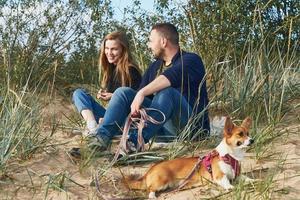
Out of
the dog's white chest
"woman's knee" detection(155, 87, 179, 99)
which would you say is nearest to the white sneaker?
"woman's knee" detection(155, 87, 179, 99)

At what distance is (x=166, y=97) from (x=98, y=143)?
2.04 feet

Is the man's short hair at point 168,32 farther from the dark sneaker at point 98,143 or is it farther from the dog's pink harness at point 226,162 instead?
the dog's pink harness at point 226,162

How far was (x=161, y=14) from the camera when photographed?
7.74 m

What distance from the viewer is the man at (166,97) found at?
→ 442 centimetres

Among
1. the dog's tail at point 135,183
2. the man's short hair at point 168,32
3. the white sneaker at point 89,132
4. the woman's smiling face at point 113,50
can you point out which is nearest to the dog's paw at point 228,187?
the dog's tail at point 135,183

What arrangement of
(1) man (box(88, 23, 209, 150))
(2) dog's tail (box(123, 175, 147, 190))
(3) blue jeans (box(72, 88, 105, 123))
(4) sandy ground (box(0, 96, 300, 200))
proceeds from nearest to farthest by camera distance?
(4) sandy ground (box(0, 96, 300, 200))
(2) dog's tail (box(123, 175, 147, 190))
(1) man (box(88, 23, 209, 150))
(3) blue jeans (box(72, 88, 105, 123))

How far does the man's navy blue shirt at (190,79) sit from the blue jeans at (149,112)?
0.30 feet

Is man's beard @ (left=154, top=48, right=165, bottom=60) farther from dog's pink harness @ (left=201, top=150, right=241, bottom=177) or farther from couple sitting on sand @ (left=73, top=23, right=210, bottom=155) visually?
dog's pink harness @ (left=201, top=150, right=241, bottom=177)

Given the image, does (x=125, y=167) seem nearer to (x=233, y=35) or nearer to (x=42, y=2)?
(x=233, y=35)

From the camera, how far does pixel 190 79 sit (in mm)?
4695

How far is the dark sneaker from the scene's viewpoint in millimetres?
4340

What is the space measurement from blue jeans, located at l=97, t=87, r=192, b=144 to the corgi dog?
28.2 inches

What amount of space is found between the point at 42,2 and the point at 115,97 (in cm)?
353

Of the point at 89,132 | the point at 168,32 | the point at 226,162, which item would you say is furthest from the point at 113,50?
the point at 226,162
